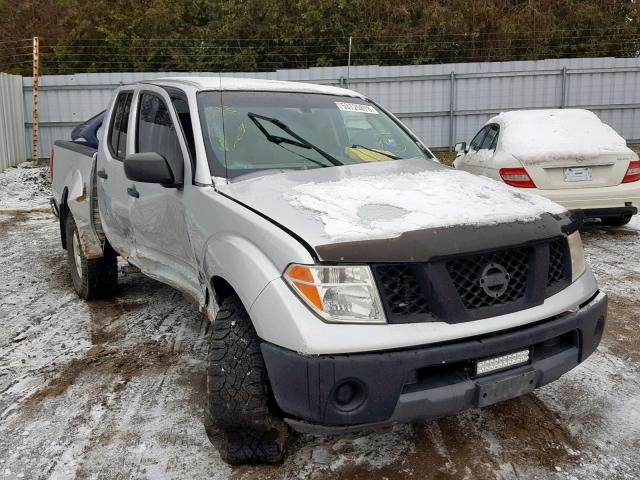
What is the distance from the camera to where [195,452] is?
273cm

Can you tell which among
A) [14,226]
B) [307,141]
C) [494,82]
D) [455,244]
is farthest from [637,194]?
[494,82]

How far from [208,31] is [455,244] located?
21.9 m

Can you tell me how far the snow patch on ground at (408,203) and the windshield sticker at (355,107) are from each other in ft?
3.16

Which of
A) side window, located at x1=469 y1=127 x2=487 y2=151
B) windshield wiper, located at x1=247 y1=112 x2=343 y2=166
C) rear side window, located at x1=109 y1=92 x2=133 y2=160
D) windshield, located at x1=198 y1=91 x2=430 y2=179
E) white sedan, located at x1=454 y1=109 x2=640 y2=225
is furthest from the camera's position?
side window, located at x1=469 y1=127 x2=487 y2=151

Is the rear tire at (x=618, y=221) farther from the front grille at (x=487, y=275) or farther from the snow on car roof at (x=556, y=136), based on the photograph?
the front grille at (x=487, y=275)

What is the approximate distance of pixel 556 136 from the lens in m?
6.63

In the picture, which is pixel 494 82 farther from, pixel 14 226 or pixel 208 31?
pixel 14 226

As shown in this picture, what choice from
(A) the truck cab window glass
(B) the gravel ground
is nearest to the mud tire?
(B) the gravel ground

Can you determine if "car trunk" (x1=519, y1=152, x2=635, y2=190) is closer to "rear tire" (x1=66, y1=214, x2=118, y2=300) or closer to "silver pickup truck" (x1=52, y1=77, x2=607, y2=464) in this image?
"silver pickup truck" (x1=52, y1=77, x2=607, y2=464)

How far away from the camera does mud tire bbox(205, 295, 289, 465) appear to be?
2.40 metres

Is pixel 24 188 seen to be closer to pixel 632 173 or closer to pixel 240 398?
pixel 632 173

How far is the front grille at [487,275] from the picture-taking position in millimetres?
2297

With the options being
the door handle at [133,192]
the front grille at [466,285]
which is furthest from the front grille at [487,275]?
the door handle at [133,192]

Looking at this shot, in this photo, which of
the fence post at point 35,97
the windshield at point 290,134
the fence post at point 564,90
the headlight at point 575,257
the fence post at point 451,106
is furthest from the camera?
the fence post at point 564,90
